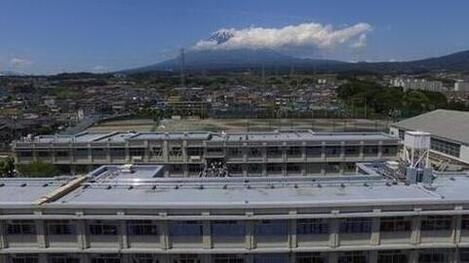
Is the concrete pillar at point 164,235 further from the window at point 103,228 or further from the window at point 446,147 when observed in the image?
the window at point 446,147

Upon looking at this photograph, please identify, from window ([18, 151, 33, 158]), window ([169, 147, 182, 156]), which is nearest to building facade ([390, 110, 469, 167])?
window ([169, 147, 182, 156])

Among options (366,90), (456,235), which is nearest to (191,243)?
(456,235)

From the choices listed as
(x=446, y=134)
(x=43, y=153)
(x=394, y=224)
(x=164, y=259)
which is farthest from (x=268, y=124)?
(x=164, y=259)

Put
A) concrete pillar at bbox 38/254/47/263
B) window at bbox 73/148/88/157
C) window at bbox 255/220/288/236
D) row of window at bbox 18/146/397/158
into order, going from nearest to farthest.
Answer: window at bbox 255/220/288/236 < concrete pillar at bbox 38/254/47/263 < row of window at bbox 18/146/397/158 < window at bbox 73/148/88/157

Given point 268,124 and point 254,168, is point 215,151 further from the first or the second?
point 268,124

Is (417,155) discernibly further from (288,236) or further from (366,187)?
(288,236)

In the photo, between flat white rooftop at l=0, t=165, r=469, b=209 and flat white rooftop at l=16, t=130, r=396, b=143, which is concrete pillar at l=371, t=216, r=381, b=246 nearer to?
flat white rooftop at l=0, t=165, r=469, b=209
